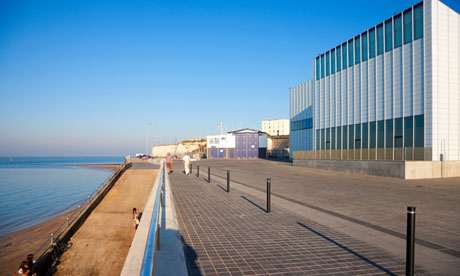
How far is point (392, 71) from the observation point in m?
23.7

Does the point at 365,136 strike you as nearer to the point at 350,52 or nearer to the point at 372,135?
the point at 372,135

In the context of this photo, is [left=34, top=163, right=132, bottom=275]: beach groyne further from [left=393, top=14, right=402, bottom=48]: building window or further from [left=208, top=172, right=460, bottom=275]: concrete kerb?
[left=393, top=14, right=402, bottom=48]: building window

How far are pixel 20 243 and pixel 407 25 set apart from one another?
2817cm

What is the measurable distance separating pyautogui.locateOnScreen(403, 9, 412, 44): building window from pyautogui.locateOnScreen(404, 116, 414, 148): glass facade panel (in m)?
5.77

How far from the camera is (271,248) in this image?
566 cm

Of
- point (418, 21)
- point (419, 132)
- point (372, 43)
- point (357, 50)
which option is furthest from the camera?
point (357, 50)

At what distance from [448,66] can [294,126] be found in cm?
2640

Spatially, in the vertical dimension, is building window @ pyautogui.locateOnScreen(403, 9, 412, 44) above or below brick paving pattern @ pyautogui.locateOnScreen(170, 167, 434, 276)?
above

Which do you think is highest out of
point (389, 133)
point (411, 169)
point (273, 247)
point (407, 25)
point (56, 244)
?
point (407, 25)

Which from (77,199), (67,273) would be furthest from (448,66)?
(77,199)

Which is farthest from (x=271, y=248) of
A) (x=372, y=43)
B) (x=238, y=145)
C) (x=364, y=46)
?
(x=238, y=145)

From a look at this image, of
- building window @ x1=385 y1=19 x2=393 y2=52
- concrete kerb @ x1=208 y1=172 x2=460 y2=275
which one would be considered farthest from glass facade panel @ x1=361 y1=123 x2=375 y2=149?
concrete kerb @ x1=208 y1=172 x2=460 y2=275

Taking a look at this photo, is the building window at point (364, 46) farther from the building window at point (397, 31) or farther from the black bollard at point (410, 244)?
the black bollard at point (410, 244)

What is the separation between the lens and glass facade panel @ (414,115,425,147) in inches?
825
